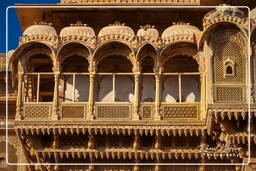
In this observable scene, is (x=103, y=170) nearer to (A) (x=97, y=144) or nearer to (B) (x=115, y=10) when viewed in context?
(A) (x=97, y=144)

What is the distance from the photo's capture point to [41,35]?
2491 centimetres

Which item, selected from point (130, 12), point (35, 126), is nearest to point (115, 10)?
point (130, 12)

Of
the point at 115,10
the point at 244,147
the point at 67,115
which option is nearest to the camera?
the point at 244,147

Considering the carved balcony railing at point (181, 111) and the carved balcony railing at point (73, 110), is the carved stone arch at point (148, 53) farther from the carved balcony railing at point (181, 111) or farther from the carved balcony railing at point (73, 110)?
the carved balcony railing at point (73, 110)

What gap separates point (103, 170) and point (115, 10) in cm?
411

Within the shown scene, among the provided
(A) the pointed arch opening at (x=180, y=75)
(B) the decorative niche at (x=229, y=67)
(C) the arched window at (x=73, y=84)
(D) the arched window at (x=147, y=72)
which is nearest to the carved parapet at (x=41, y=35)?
(C) the arched window at (x=73, y=84)

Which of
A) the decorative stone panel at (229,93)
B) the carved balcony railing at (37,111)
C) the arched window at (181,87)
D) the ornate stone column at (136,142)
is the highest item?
the arched window at (181,87)

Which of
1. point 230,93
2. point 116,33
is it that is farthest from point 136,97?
point 230,93

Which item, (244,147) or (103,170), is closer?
(244,147)

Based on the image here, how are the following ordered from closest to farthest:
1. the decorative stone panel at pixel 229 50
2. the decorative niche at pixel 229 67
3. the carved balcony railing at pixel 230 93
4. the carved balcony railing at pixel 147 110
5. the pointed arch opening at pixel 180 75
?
Answer: the carved balcony railing at pixel 230 93 < the decorative niche at pixel 229 67 < the decorative stone panel at pixel 229 50 < the carved balcony railing at pixel 147 110 < the pointed arch opening at pixel 180 75

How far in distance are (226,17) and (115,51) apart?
10.2 feet

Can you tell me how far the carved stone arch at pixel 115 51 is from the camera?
2475 centimetres

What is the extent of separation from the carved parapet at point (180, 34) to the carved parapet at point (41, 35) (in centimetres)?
261

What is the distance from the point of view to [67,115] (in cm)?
2444
